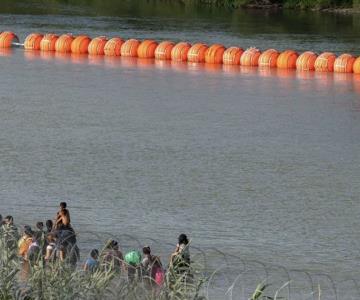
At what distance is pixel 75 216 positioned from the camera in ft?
99.2

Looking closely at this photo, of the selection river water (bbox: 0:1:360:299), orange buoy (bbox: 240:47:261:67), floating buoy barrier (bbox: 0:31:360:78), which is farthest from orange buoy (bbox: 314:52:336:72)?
orange buoy (bbox: 240:47:261:67)

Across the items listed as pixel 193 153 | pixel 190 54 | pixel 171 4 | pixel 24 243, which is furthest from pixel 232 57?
pixel 24 243

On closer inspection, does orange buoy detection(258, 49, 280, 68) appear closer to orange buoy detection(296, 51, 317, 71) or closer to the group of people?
orange buoy detection(296, 51, 317, 71)

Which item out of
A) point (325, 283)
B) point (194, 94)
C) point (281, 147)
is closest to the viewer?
point (325, 283)

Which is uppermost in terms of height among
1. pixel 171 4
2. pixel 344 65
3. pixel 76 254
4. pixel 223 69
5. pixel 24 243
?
pixel 76 254

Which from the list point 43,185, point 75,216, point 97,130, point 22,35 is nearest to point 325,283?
point 75,216

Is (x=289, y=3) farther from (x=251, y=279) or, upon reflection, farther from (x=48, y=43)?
(x=251, y=279)

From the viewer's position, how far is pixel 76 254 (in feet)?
60.1

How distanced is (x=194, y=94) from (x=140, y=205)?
20.0m

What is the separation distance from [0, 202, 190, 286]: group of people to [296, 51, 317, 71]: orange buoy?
33.3m

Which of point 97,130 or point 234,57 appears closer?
point 97,130

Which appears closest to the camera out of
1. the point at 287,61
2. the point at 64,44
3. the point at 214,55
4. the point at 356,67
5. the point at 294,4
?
the point at 356,67

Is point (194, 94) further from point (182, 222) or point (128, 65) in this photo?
point (182, 222)

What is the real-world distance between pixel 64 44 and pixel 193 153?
1017 inches
